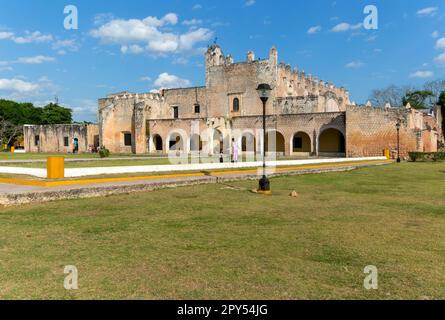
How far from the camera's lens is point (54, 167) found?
1052 cm

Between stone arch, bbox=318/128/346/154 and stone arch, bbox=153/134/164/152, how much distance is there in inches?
624

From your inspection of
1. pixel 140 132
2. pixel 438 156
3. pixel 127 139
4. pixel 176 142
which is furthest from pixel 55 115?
pixel 438 156

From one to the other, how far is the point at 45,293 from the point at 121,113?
129ft

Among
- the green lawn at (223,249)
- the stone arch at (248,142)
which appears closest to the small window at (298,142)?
the stone arch at (248,142)

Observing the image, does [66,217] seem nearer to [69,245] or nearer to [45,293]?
[69,245]

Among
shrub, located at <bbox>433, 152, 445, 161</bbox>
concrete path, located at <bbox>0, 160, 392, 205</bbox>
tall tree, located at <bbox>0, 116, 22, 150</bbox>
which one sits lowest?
concrete path, located at <bbox>0, 160, 392, 205</bbox>

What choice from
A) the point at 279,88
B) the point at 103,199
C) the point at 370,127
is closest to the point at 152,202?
the point at 103,199

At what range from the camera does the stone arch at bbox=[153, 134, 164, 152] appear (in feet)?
127

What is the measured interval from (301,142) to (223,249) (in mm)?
31400

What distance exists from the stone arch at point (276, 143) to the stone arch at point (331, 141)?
3403mm

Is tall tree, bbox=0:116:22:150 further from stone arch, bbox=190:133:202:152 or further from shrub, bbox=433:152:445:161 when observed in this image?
shrub, bbox=433:152:445:161

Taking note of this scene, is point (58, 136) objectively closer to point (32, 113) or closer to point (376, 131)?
point (32, 113)

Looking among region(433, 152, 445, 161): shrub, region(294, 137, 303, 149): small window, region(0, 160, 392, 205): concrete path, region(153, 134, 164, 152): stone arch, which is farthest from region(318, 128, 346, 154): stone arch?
region(0, 160, 392, 205): concrete path

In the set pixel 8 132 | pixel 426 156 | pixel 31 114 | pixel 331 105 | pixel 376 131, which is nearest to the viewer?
pixel 426 156
